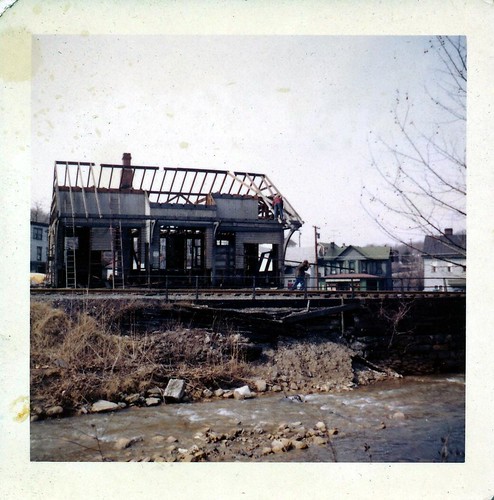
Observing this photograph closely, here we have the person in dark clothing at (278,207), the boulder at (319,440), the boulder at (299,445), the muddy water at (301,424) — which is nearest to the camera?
the muddy water at (301,424)

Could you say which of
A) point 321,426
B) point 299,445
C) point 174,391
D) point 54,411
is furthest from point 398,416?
point 54,411

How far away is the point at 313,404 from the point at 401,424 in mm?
1864

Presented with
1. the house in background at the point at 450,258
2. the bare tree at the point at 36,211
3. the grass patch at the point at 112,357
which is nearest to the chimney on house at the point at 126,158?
the bare tree at the point at 36,211

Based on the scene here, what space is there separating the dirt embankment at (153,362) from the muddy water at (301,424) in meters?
0.63

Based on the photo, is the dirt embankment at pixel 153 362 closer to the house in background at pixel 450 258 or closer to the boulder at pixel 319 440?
the boulder at pixel 319 440

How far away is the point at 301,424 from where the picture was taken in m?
7.66

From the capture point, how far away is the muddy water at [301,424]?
253 inches

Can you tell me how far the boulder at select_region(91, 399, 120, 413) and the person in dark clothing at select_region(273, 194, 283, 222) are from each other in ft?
41.8

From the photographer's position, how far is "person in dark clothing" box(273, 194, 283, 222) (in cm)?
1917

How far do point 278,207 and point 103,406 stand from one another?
1325 centimetres
